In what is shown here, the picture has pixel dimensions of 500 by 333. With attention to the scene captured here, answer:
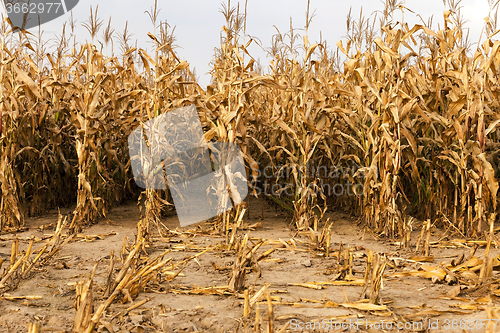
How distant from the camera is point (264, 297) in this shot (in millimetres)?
2367

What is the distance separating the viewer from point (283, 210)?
17.1 feet

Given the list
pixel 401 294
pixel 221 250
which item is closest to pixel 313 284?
pixel 401 294

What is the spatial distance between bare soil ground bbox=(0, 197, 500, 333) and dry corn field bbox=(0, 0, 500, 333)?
0.05 feet

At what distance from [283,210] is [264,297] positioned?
9.39ft

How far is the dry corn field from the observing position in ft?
7.09

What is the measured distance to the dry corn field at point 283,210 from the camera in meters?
2.16

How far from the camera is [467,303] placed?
219cm

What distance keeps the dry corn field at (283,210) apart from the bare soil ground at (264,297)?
0.01 meters

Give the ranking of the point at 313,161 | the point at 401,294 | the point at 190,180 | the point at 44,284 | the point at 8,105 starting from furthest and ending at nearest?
the point at 190,180, the point at 313,161, the point at 8,105, the point at 44,284, the point at 401,294

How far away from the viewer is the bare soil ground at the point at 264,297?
6.45 feet

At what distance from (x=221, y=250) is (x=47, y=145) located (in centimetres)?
261

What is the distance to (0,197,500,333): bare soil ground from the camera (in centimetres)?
197

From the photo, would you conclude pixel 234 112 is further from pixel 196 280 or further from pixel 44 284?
pixel 44 284

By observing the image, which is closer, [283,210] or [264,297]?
[264,297]
